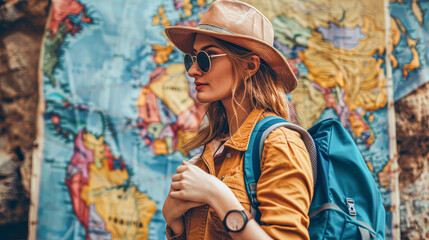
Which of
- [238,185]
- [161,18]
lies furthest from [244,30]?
[161,18]

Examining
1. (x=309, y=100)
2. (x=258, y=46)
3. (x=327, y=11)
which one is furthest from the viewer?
(x=327, y=11)

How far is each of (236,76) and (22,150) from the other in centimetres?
251

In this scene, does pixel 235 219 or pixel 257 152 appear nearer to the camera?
pixel 235 219

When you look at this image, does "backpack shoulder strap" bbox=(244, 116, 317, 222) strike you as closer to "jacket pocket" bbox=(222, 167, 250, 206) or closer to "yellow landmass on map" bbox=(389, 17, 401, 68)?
"jacket pocket" bbox=(222, 167, 250, 206)

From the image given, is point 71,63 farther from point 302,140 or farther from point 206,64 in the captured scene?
point 302,140

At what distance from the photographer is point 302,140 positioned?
1.41 m

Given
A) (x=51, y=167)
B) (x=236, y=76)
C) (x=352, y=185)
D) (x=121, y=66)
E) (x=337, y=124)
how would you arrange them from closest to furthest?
(x=352, y=185)
(x=337, y=124)
(x=236, y=76)
(x=51, y=167)
(x=121, y=66)

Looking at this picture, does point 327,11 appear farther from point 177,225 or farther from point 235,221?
point 235,221

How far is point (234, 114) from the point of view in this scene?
1615 millimetres

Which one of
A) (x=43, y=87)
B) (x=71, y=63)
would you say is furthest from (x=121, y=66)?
(x=43, y=87)

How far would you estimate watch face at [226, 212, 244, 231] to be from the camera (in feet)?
3.95

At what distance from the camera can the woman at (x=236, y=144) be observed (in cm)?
121

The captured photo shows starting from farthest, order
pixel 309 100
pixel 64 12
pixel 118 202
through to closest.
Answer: pixel 309 100 → pixel 64 12 → pixel 118 202

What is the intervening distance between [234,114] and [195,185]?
1.36 feet
